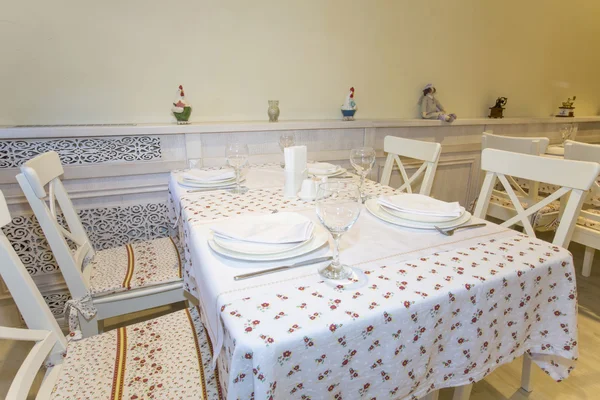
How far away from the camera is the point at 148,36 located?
5.96ft

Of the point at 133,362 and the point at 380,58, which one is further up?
the point at 380,58

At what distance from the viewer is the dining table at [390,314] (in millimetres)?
587

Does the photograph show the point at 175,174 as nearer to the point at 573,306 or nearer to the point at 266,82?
the point at 266,82

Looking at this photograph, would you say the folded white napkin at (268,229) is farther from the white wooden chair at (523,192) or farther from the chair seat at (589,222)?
the chair seat at (589,222)

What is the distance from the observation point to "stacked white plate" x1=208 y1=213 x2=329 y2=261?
0.78 metres

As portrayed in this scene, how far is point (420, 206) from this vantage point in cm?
108

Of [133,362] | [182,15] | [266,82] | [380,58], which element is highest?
[182,15]

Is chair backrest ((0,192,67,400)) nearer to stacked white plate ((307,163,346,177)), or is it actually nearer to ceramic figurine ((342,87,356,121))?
stacked white plate ((307,163,346,177))

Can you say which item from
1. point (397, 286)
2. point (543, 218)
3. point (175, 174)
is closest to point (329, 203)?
point (397, 286)

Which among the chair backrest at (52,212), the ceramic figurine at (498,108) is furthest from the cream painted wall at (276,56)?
the chair backrest at (52,212)

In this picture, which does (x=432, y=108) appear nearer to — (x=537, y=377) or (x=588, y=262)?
(x=588, y=262)

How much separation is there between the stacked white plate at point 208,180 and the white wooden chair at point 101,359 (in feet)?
1.99

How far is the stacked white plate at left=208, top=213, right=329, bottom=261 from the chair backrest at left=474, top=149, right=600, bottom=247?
0.80 m

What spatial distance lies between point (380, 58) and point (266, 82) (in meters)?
0.87
